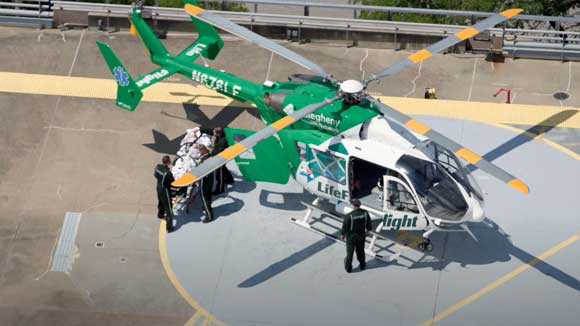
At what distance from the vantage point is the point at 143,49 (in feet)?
97.4

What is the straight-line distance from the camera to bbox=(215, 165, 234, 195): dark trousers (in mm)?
24250

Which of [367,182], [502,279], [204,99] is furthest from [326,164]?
[204,99]

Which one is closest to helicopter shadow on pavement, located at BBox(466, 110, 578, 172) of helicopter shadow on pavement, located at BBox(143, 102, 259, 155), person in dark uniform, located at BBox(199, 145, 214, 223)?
helicopter shadow on pavement, located at BBox(143, 102, 259, 155)

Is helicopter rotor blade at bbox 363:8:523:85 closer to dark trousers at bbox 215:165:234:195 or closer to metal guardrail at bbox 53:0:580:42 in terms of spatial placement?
dark trousers at bbox 215:165:234:195

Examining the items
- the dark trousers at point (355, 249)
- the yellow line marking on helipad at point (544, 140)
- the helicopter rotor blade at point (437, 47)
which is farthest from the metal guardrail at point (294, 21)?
the dark trousers at point (355, 249)

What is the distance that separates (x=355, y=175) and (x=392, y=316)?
11.0 ft

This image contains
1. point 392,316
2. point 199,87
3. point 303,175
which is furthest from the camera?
point 199,87

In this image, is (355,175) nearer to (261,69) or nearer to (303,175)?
(303,175)

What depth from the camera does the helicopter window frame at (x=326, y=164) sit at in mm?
22156

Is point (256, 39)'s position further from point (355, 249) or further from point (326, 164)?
point (355, 249)

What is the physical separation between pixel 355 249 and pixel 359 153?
2.15 m

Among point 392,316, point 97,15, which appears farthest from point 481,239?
point 97,15

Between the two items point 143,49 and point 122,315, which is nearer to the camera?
point 122,315

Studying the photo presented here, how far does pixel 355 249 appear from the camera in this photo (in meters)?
22.0
